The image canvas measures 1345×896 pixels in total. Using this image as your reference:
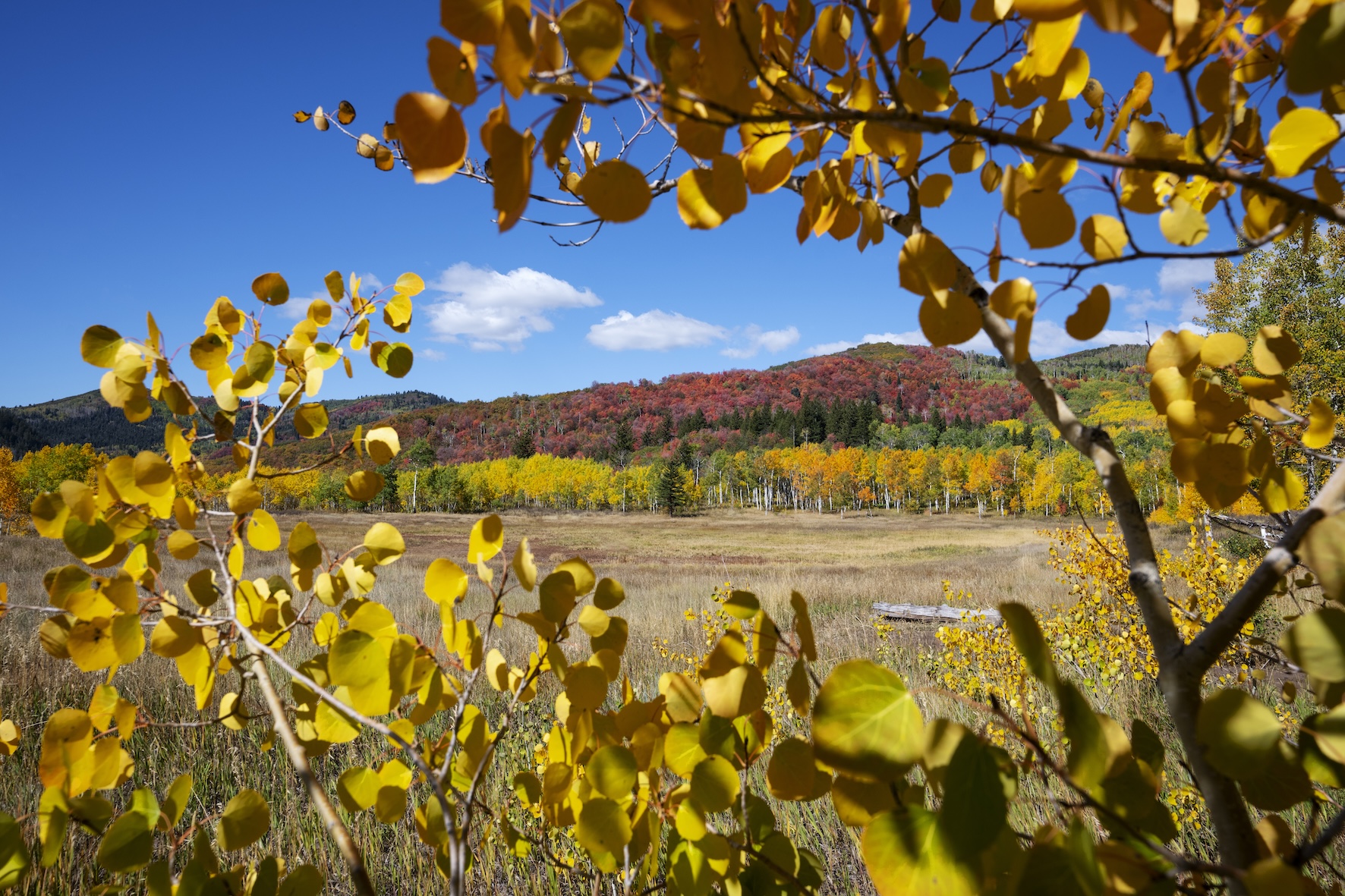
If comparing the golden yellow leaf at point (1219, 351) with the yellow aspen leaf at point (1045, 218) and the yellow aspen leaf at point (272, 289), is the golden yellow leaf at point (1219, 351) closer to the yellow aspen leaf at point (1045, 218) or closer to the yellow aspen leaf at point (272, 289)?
the yellow aspen leaf at point (1045, 218)

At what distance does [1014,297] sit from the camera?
1.32ft

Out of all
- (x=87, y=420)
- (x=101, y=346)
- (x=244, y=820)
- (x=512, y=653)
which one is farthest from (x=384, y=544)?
(x=87, y=420)

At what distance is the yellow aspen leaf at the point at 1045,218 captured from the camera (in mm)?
374

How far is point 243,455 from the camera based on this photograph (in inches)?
32.7

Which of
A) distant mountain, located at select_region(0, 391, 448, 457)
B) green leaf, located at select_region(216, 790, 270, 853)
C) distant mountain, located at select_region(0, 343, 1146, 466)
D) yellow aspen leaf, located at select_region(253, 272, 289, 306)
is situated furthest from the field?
distant mountain, located at select_region(0, 391, 448, 457)

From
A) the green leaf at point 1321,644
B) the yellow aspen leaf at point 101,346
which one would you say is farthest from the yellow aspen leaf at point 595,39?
the yellow aspen leaf at point 101,346

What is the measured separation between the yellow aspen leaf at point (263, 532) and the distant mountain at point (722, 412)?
61752mm

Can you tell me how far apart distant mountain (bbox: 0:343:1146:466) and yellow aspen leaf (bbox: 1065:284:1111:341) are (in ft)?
203

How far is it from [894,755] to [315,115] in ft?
5.01

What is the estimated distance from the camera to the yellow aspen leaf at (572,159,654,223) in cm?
34

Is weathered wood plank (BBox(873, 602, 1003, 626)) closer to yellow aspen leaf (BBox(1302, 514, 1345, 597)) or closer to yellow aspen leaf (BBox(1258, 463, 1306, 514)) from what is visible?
yellow aspen leaf (BBox(1258, 463, 1306, 514))

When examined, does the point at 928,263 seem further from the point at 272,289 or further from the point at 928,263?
the point at 272,289

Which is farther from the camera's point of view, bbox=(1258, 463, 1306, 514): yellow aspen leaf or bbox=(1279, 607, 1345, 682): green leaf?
bbox=(1258, 463, 1306, 514): yellow aspen leaf

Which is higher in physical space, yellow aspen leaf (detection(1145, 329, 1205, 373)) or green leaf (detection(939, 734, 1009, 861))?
yellow aspen leaf (detection(1145, 329, 1205, 373))
